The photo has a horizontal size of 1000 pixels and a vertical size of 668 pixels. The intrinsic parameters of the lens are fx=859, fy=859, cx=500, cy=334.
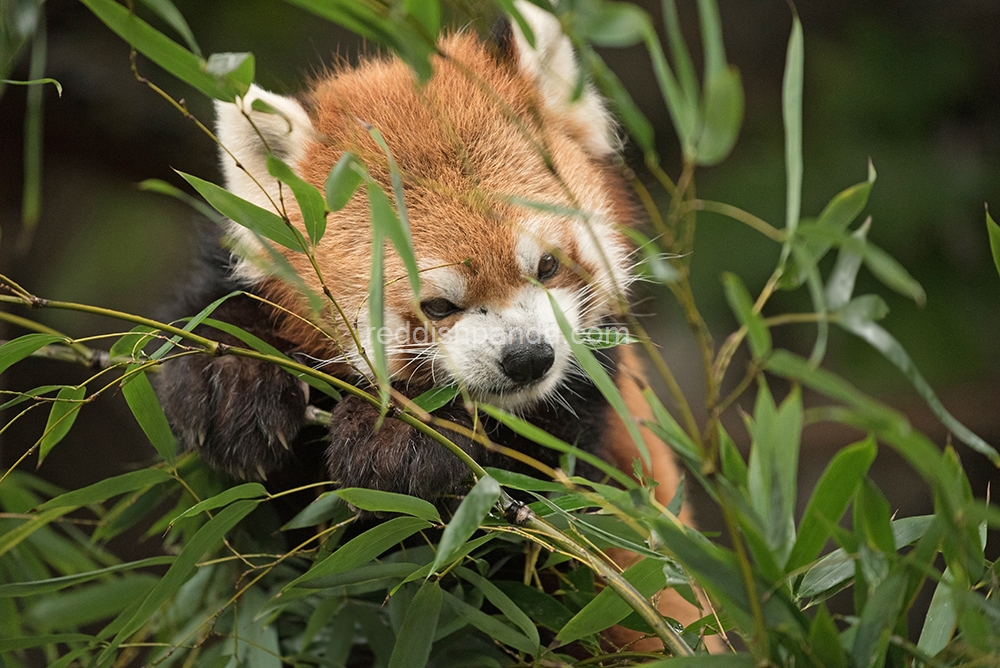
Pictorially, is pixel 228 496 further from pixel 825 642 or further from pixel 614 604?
pixel 825 642

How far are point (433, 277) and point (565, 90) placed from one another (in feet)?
1.58

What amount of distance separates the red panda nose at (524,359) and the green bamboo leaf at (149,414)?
492mm

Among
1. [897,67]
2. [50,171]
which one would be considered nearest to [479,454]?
[50,171]

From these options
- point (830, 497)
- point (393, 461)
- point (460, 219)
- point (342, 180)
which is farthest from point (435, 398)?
point (830, 497)

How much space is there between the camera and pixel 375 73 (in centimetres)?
159

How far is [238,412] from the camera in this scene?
1315 millimetres

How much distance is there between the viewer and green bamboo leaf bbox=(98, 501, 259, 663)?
3.50 feet

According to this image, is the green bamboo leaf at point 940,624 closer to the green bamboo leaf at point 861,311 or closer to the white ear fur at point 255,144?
the green bamboo leaf at point 861,311

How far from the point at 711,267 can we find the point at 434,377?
2069mm

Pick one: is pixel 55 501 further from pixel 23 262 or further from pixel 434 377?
pixel 23 262

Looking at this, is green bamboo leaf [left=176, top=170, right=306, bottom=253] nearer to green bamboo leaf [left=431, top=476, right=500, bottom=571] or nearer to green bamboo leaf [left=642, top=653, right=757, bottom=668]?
green bamboo leaf [left=431, top=476, right=500, bottom=571]

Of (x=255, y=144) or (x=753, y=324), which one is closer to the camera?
(x=753, y=324)

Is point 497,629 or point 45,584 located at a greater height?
point 45,584

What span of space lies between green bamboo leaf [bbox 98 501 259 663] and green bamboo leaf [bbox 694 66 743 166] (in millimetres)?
734
